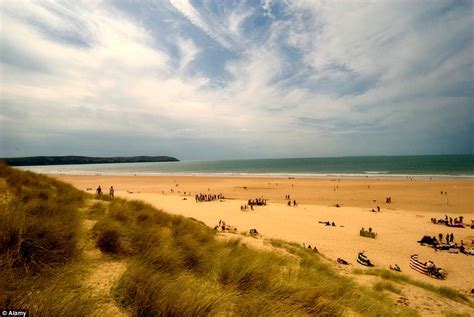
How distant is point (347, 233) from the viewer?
1611 centimetres

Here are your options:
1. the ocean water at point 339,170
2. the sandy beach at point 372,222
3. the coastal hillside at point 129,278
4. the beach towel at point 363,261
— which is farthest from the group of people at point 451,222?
the ocean water at point 339,170

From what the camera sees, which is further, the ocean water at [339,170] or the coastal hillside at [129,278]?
the ocean water at [339,170]

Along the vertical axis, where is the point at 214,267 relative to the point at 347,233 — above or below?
above

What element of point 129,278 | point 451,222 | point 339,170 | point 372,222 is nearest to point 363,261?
point 372,222

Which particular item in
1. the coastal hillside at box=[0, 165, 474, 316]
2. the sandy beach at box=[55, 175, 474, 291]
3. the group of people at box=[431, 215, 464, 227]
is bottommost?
the sandy beach at box=[55, 175, 474, 291]

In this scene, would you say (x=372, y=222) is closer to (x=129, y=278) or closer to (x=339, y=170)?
(x=129, y=278)

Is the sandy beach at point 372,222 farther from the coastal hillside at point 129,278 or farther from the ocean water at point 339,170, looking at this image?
the ocean water at point 339,170

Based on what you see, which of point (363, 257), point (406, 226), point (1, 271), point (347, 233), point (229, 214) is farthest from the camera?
point (229, 214)

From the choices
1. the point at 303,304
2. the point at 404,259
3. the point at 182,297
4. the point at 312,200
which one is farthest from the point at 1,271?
the point at 312,200

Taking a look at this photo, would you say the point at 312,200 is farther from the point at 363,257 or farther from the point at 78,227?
the point at 78,227

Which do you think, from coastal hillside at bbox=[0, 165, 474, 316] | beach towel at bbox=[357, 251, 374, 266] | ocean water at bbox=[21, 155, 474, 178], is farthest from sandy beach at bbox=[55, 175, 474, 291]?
ocean water at bbox=[21, 155, 474, 178]

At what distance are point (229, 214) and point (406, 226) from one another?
14.7m

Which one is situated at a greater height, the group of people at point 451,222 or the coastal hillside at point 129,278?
the coastal hillside at point 129,278

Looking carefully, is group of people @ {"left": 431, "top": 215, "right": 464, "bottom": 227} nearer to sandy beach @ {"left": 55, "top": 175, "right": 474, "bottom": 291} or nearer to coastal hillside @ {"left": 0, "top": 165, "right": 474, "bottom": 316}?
sandy beach @ {"left": 55, "top": 175, "right": 474, "bottom": 291}
